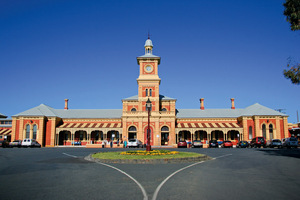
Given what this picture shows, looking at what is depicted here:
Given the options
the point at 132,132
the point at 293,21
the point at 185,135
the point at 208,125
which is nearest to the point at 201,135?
the point at 208,125

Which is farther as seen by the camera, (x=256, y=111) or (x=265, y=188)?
(x=256, y=111)

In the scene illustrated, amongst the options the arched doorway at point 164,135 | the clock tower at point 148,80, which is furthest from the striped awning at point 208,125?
the clock tower at point 148,80

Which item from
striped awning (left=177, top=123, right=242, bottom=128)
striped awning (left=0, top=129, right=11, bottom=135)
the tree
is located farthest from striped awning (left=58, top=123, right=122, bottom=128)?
the tree

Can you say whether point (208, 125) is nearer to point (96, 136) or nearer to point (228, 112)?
point (228, 112)

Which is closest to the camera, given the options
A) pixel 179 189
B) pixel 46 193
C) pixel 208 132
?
pixel 46 193

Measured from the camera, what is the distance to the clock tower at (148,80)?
163 feet

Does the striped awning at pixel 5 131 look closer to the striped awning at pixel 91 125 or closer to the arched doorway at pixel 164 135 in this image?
the striped awning at pixel 91 125

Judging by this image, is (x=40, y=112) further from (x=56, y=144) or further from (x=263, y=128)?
(x=263, y=128)

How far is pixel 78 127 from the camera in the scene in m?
50.0

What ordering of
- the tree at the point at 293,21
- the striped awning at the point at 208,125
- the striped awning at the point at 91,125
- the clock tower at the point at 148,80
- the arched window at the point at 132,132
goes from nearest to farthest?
the tree at the point at 293,21 → the arched window at the point at 132,132 → the striped awning at the point at 208,125 → the clock tower at the point at 148,80 → the striped awning at the point at 91,125

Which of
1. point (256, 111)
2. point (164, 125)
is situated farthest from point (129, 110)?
point (256, 111)

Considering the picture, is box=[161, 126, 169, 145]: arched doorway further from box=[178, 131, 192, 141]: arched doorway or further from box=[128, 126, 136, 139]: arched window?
box=[128, 126, 136, 139]: arched window

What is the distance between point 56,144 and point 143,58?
23.6 metres

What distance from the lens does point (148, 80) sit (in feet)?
165
